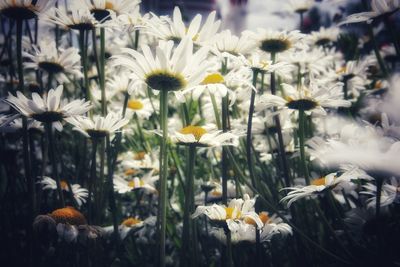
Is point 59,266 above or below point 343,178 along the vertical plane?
below

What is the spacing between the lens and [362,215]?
110 cm

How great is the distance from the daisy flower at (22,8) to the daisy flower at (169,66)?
0.33 metres

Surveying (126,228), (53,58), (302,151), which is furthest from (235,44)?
(126,228)

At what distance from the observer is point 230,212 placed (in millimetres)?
953

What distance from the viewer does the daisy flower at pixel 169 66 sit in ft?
2.74

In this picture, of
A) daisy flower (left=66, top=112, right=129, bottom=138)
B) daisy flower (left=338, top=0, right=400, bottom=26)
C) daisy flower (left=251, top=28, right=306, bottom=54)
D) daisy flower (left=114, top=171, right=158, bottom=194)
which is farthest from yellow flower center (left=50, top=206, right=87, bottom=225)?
daisy flower (left=338, top=0, right=400, bottom=26)

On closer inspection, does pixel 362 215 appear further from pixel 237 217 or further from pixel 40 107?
pixel 40 107

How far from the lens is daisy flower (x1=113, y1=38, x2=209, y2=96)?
834mm

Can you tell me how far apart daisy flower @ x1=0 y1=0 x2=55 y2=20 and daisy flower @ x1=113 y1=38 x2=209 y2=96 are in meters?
0.33

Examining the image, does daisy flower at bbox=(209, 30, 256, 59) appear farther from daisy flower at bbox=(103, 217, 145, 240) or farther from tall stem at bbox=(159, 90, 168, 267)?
daisy flower at bbox=(103, 217, 145, 240)

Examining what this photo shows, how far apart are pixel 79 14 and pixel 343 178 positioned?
89cm

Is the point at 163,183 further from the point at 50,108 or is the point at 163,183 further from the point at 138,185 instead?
the point at 138,185

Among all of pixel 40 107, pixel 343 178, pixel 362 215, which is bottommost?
pixel 362 215

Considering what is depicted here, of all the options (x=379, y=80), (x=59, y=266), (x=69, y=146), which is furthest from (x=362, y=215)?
(x=69, y=146)
